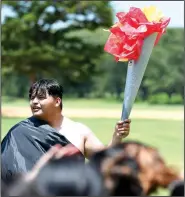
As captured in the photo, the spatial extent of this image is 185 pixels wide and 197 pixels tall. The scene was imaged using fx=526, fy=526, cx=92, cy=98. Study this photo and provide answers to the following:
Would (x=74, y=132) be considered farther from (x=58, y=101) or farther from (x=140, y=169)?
(x=140, y=169)

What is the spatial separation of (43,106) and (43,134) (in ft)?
0.44

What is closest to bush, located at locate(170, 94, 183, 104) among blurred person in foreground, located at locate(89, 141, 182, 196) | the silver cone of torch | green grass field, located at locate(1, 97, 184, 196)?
green grass field, located at locate(1, 97, 184, 196)

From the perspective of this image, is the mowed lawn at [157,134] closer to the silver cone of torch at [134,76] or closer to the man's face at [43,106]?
the man's face at [43,106]

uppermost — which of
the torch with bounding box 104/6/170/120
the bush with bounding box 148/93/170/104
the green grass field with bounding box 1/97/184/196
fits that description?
the torch with bounding box 104/6/170/120

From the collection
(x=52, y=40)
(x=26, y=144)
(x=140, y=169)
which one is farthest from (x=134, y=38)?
(x=52, y=40)

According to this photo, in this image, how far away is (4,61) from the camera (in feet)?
81.1

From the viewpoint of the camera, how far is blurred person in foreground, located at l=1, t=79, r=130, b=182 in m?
2.29

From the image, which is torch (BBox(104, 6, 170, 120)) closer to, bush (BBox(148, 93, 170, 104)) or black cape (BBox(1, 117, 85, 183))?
black cape (BBox(1, 117, 85, 183))

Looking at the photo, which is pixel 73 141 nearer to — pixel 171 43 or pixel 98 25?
pixel 98 25

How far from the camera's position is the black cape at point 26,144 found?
227 cm

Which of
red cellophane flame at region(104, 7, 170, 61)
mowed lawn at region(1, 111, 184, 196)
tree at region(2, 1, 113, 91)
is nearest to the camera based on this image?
red cellophane flame at region(104, 7, 170, 61)

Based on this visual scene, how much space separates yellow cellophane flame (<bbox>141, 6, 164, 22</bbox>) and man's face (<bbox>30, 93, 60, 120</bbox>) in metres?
0.63

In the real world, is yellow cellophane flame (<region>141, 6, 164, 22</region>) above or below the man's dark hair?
above

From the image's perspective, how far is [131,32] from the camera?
6.75ft
